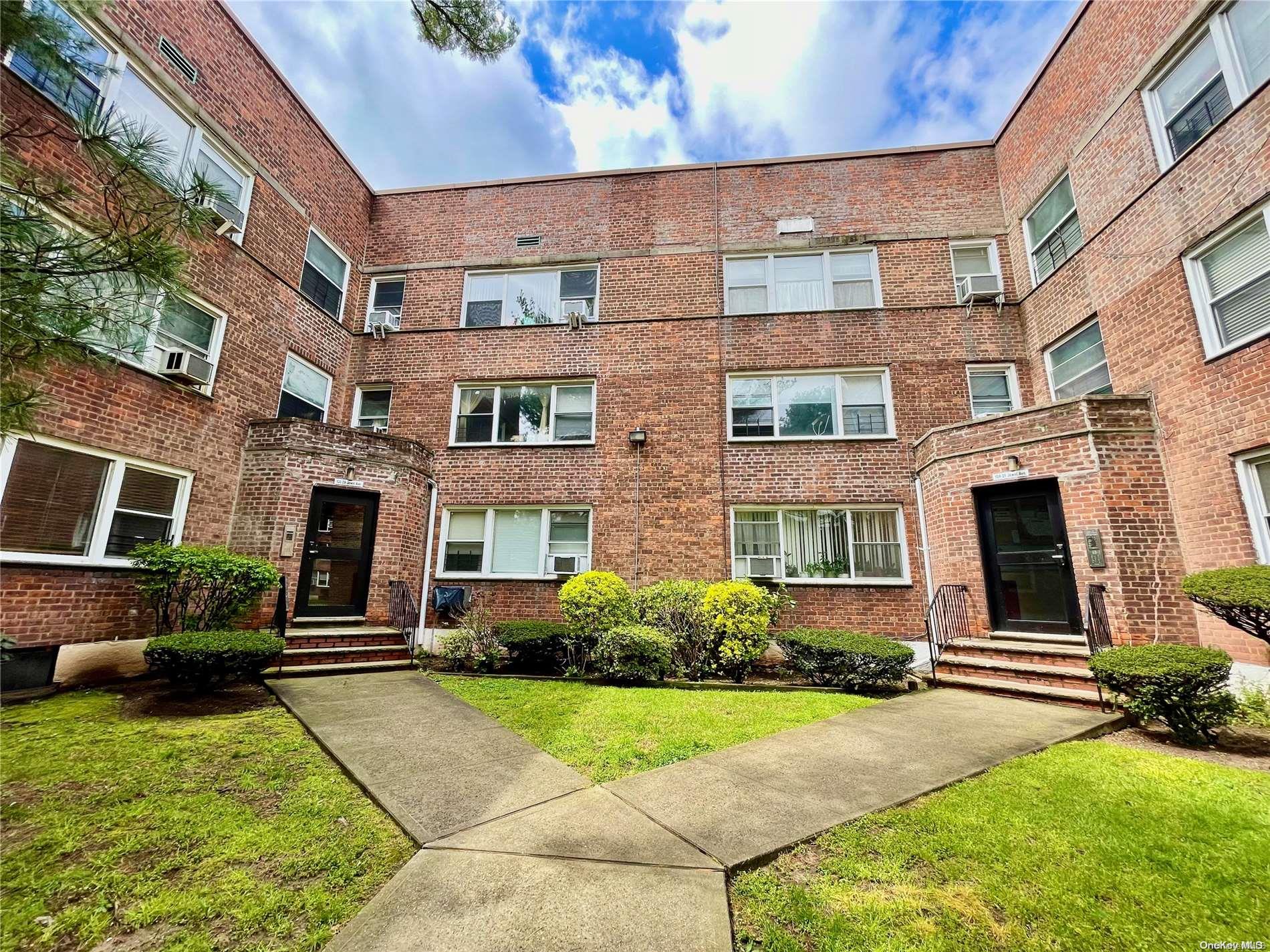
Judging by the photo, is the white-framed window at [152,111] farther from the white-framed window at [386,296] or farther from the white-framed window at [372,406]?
the white-framed window at [372,406]

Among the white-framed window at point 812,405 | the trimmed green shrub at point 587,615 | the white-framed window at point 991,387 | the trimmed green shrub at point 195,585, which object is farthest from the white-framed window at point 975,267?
the trimmed green shrub at point 195,585

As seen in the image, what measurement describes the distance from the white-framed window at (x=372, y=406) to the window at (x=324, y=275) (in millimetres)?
1875

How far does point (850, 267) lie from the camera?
11.7 m

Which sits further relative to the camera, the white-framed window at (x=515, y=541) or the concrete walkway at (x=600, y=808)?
the white-framed window at (x=515, y=541)

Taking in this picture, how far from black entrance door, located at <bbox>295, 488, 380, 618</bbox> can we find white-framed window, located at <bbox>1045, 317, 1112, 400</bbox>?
1288 cm

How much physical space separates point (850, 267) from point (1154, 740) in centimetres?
1000

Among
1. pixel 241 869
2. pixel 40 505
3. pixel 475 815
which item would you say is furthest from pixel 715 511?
pixel 40 505

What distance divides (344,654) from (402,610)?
1.57m

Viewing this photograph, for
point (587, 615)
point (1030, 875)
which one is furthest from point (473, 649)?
point (1030, 875)

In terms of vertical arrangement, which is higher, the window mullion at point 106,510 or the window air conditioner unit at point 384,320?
the window air conditioner unit at point 384,320

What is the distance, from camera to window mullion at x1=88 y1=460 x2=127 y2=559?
6898 mm

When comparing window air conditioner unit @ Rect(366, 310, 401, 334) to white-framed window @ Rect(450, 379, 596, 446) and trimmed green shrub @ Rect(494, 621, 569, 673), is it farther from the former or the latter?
trimmed green shrub @ Rect(494, 621, 569, 673)

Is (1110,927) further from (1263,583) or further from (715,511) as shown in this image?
(715,511)

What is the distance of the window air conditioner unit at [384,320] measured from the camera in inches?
487
